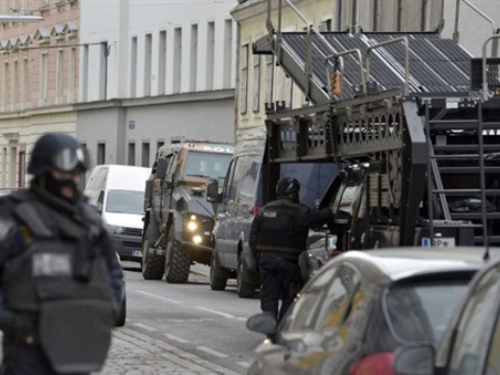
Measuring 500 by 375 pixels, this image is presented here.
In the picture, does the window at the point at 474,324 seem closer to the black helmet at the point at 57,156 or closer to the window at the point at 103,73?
the black helmet at the point at 57,156

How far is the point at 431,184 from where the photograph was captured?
49.3 ft

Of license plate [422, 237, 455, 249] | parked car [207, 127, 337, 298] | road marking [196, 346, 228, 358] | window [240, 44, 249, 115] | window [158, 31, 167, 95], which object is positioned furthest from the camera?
window [158, 31, 167, 95]

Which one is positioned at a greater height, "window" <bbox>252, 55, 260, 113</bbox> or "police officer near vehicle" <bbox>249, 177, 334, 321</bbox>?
"window" <bbox>252, 55, 260, 113</bbox>

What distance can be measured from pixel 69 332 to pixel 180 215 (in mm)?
23872

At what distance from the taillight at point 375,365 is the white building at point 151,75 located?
146 feet

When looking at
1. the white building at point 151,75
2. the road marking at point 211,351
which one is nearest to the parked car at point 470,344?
the road marking at point 211,351

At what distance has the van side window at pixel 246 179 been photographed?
24.6 meters

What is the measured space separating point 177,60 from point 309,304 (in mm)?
48681

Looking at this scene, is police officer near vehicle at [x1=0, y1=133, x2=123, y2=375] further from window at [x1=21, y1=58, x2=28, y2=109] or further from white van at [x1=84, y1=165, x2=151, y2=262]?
window at [x1=21, y1=58, x2=28, y2=109]

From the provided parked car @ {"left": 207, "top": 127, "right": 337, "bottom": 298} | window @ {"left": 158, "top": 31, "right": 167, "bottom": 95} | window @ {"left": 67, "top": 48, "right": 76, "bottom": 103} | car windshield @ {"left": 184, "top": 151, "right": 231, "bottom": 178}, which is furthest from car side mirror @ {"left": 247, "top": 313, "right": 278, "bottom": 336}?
window @ {"left": 67, "top": 48, "right": 76, "bottom": 103}

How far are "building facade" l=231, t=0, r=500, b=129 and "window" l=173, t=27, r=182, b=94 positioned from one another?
5904 millimetres

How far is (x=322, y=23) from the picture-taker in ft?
148

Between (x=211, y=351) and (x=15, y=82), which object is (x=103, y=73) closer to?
(x=15, y=82)

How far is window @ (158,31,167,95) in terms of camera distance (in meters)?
58.2
